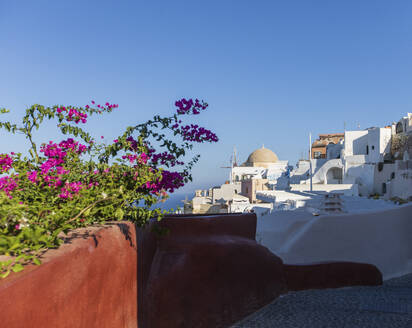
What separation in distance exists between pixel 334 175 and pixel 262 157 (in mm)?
18461

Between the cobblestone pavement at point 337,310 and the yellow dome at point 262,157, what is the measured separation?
5116cm

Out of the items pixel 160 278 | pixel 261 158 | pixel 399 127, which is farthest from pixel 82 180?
pixel 261 158

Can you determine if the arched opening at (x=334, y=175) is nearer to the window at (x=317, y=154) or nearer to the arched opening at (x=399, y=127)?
the arched opening at (x=399, y=127)

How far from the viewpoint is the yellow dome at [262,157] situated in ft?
184

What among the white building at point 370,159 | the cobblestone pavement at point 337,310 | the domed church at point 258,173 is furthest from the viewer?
the domed church at point 258,173

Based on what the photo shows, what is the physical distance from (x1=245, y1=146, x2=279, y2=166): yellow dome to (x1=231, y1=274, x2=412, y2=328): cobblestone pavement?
168 ft

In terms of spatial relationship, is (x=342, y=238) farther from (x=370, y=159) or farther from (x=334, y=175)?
(x=334, y=175)

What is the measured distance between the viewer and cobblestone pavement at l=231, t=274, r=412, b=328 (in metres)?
3.71

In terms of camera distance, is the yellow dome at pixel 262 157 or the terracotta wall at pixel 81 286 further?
the yellow dome at pixel 262 157

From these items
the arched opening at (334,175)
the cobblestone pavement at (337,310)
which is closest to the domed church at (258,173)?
the arched opening at (334,175)

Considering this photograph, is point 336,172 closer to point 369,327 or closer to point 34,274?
point 369,327

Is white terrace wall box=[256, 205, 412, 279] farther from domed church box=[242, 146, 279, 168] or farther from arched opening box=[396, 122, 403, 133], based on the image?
domed church box=[242, 146, 279, 168]

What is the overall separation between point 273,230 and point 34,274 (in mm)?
4332

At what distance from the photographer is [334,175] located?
38.7 metres
